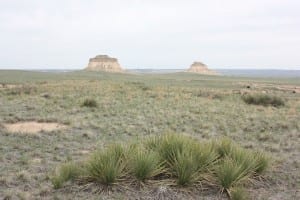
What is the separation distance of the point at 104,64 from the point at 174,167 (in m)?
139

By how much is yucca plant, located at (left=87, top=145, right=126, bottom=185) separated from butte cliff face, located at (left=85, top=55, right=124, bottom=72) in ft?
446

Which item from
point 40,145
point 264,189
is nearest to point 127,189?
point 264,189

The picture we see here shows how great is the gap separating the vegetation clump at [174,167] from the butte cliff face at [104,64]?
13581cm

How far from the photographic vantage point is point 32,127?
14.8m

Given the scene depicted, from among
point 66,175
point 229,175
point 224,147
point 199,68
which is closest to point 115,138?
point 224,147

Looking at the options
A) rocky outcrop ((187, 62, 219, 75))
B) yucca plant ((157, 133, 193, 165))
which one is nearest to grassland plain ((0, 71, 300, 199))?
yucca plant ((157, 133, 193, 165))

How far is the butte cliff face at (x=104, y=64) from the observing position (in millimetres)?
143250

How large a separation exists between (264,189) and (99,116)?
12285 millimetres

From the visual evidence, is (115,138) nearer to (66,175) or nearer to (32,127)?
(32,127)

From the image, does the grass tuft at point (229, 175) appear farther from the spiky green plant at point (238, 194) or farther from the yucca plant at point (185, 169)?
the yucca plant at point (185, 169)

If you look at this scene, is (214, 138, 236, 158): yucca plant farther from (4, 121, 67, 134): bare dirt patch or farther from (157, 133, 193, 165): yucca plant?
(4, 121, 67, 134): bare dirt patch

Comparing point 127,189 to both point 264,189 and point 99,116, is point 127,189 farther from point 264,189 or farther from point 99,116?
point 99,116

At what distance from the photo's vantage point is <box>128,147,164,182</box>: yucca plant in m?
6.96

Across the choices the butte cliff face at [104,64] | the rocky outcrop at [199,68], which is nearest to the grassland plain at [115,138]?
the butte cliff face at [104,64]
